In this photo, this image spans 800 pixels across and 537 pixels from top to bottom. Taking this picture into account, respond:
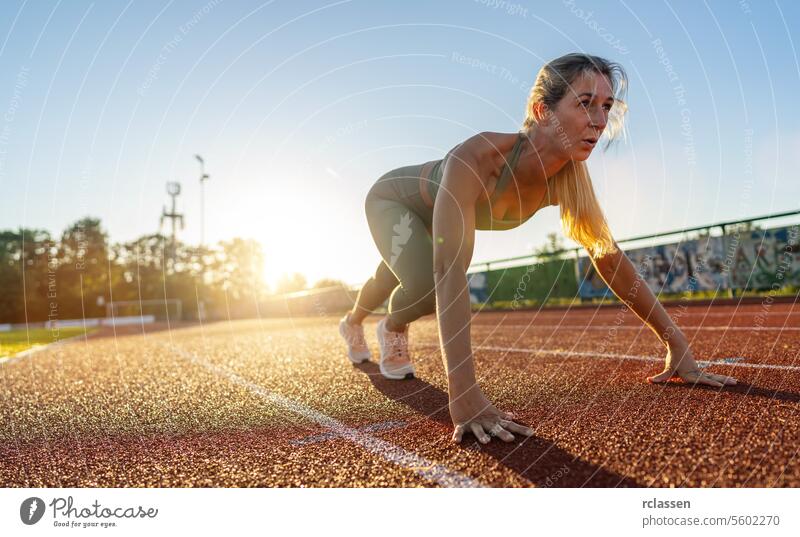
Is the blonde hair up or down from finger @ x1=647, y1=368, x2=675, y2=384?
up

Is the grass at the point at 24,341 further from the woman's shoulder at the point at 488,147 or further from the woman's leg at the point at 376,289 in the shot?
the woman's shoulder at the point at 488,147

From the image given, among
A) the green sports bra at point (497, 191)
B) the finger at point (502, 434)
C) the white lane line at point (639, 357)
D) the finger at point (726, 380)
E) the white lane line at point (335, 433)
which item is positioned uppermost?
the green sports bra at point (497, 191)

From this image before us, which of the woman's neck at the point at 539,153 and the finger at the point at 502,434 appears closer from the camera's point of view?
the finger at the point at 502,434

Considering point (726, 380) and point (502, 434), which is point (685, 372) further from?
point (502, 434)

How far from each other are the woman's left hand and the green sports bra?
946mm

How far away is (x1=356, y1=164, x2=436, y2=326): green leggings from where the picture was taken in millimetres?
2900

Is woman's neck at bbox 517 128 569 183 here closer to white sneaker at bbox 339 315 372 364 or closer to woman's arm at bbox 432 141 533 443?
woman's arm at bbox 432 141 533 443

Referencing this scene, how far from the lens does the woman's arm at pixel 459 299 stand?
1.85m

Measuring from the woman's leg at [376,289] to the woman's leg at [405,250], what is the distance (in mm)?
393

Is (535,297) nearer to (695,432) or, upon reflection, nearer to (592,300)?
(592,300)

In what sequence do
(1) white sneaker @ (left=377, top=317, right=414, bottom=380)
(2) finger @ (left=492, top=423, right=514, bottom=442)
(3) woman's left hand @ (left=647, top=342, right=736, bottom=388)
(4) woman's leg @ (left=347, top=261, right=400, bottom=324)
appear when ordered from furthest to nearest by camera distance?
(4) woman's leg @ (left=347, top=261, right=400, bottom=324), (1) white sneaker @ (left=377, top=317, right=414, bottom=380), (3) woman's left hand @ (left=647, top=342, right=736, bottom=388), (2) finger @ (left=492, top=423, right=514, bottom=442)

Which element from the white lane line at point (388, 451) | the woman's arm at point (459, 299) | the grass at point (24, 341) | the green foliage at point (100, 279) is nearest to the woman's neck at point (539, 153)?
the woman's arm at point (459, 299)

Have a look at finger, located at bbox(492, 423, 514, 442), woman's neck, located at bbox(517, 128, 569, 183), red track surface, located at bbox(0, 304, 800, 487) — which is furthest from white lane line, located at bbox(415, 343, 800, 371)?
finger, located at bbox(492, 423, 514, 442)
